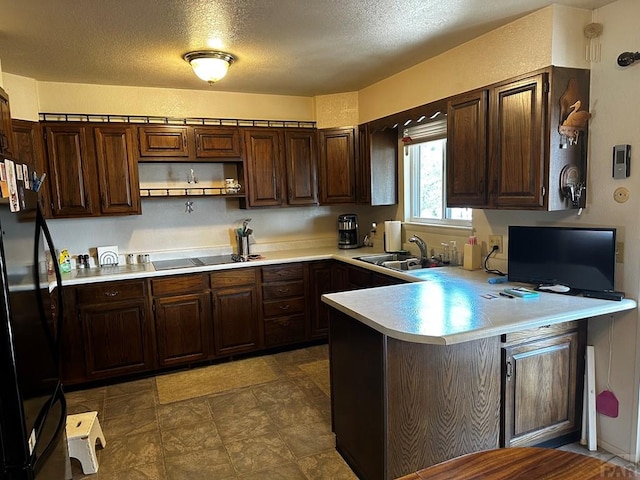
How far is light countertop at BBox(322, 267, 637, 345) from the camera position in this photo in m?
1.85

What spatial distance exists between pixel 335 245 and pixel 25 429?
3606mm

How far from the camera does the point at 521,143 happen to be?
8.07 feet

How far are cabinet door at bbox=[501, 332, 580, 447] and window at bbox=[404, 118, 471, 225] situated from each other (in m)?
1.30

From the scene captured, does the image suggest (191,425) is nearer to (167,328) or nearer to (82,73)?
(167,328)

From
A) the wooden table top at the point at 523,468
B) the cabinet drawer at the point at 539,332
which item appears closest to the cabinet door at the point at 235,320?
the cabinet drawer at the point at 539,332

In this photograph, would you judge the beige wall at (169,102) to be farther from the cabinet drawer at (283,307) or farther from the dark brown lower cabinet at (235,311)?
the cabinet drawer at (283,307)

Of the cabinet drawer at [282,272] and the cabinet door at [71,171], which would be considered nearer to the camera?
the cabinet door at [71,171]

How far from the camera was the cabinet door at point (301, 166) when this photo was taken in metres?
4.17

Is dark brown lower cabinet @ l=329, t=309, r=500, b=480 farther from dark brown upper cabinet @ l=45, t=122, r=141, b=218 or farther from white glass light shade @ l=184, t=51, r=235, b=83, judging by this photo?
dark brown upper cabinet @ l=45, t=122, r=141, b=218

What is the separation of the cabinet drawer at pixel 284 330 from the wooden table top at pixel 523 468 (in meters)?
2.96

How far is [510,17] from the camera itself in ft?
8.12

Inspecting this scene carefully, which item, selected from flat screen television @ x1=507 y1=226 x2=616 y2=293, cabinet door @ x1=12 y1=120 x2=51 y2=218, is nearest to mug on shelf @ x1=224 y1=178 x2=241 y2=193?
cabinet door @ x1=12 y1=120 x2=51 y2=218

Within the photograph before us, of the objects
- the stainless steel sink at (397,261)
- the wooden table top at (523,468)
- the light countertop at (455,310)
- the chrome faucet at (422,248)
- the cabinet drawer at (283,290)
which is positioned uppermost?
the chrome faucet at (422,248)

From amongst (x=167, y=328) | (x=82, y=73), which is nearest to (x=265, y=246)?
(x=167, y=328)
